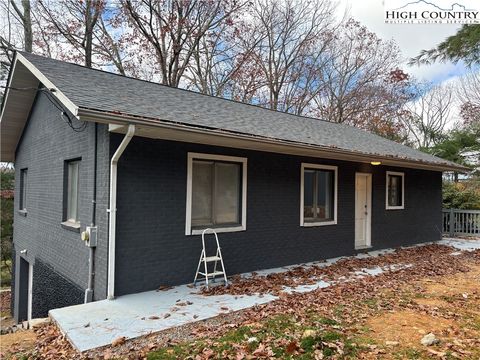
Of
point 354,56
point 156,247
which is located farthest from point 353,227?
point 354,56

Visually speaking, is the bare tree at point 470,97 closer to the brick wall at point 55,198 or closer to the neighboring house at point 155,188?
the neighboring house at point 155,188

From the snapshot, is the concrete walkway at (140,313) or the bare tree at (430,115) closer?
the concrete walkway at (140,313)

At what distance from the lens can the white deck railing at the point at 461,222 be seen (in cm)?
1326

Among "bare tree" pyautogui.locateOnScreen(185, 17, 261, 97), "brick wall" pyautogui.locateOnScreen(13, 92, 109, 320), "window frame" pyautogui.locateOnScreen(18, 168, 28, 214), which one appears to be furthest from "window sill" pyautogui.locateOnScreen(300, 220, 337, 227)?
"bare tree" pyautogui.locateOnScreen(185, 17, 261, 97)

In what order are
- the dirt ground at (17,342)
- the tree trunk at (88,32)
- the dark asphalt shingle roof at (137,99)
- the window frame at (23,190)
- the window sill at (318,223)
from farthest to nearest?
the tree trunk at (88,32) → the window frame at (23,190) → the window sill at (318,223) → the dark asphalt shingle roof at (137,99) → the dirt ground at (17,342)

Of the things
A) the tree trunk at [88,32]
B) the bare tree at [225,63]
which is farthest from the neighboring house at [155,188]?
the bare tree at [225,63]

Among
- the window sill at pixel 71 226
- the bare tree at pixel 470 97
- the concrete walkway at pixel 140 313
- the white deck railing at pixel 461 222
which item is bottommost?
the concrete walkway at pixel 140 313

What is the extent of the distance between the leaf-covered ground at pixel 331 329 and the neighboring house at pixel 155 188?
119 cm

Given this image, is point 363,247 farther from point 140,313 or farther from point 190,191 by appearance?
point 140,313

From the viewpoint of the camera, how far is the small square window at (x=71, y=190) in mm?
6697

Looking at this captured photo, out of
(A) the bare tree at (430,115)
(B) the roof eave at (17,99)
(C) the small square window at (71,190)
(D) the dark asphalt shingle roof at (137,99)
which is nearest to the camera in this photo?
(D) the dark asphalt shingle roof at (137,99)

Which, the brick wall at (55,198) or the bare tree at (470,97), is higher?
the bare tree at (470,97)

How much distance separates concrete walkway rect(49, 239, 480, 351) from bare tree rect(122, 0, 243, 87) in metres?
14.6

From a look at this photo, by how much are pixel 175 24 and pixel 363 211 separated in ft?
42.6
